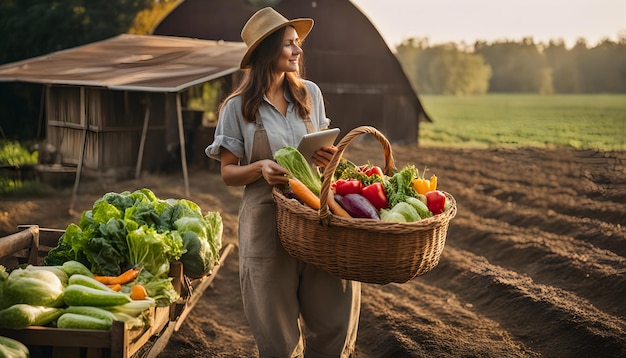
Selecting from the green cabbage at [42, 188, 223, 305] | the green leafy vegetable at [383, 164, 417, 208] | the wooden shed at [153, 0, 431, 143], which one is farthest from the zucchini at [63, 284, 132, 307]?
the wooden shed at [153, 0, 431, 143]

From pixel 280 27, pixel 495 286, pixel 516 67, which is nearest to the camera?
pixel 280 27

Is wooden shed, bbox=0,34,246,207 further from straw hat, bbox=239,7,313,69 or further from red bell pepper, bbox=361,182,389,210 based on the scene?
red bell pepper, bbox=361,182,389,210

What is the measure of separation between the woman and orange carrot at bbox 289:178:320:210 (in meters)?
0.37

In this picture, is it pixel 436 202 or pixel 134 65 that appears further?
pixel 134 65

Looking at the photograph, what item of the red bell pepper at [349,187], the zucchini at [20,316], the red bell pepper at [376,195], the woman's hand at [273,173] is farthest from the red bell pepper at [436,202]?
the zucchini at [20,316]

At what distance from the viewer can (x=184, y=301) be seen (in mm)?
3898

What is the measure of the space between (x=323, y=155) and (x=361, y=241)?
65 cm

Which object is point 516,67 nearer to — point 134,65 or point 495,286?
point 134,65

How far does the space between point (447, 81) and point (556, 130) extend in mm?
33626

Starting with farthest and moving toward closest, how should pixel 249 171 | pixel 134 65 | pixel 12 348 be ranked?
pixel 134 65, pixel 249 171, pixel 12 348

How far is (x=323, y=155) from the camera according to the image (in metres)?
3.28

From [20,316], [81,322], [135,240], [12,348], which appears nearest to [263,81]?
[135,240]

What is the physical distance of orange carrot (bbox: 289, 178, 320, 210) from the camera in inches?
115

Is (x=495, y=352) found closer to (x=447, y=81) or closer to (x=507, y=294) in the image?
(x=507, y=294)
